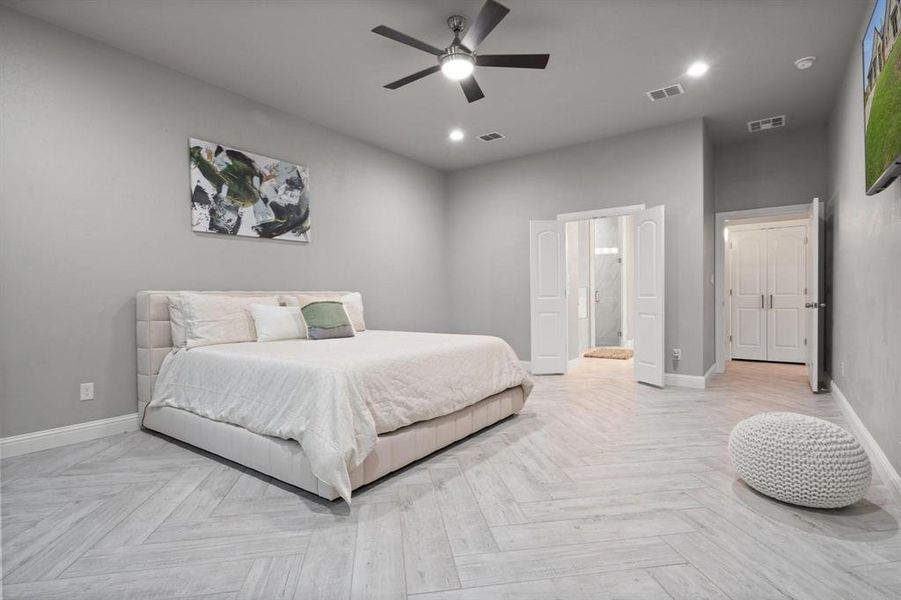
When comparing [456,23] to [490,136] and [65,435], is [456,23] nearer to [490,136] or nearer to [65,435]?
[490,136]

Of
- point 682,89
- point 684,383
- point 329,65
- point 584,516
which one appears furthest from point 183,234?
point 684,383

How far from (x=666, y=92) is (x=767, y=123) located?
1.63 metres

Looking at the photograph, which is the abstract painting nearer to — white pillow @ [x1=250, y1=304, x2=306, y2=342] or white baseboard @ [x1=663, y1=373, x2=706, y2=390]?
white pillow @ [x1=250, y1=304, x2=306, y2=342]

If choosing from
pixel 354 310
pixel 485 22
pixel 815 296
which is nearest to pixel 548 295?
pixel 354 310

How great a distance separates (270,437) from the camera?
236 cm

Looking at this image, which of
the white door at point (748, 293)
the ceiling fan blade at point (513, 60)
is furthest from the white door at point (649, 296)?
the white door at point (748, 293)

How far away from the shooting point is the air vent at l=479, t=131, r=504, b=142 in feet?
16.4

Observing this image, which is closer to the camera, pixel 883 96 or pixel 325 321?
pixel 883 96

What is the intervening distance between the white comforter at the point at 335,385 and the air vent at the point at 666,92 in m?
2.75

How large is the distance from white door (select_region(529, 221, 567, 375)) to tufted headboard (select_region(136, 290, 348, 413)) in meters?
3.94

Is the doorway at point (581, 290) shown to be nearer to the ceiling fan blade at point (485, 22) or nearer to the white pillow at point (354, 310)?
the white pillow at point (354, 310)

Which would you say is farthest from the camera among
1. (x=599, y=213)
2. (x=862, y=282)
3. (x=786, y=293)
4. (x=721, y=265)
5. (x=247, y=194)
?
(x=786, y=293)

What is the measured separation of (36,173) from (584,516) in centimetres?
390

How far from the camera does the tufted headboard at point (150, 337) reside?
3164 mm
